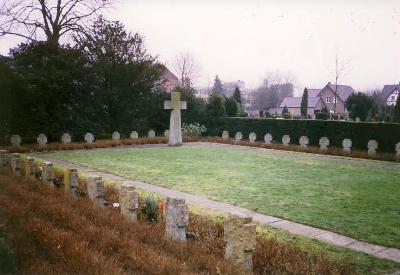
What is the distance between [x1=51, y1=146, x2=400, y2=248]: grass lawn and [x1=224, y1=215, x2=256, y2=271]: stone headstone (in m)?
2.50

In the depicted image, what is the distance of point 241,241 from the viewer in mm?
4602

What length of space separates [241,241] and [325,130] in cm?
1737

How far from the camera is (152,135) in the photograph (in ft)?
79.4

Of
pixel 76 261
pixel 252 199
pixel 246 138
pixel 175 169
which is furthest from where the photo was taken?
pixel 246 138

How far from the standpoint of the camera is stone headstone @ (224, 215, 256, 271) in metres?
4.58

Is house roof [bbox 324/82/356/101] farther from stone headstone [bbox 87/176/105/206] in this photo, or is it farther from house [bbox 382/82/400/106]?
stone headstone [bbox 87/176/105/206]

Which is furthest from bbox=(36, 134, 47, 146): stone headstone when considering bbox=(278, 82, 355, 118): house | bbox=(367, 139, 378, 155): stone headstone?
bbox=(278, 82, 355, 118): house

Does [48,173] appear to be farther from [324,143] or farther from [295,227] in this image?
[324,143]

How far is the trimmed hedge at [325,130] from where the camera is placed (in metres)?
18.1

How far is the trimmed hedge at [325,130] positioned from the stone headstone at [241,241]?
50.8 feet

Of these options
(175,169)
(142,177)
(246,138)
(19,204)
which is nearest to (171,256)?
(19,204)

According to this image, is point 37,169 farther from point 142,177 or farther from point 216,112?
point 216,112

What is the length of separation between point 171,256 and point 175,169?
8.48m

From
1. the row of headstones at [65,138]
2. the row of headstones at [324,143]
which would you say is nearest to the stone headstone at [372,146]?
the row of headstones at [324,143]
